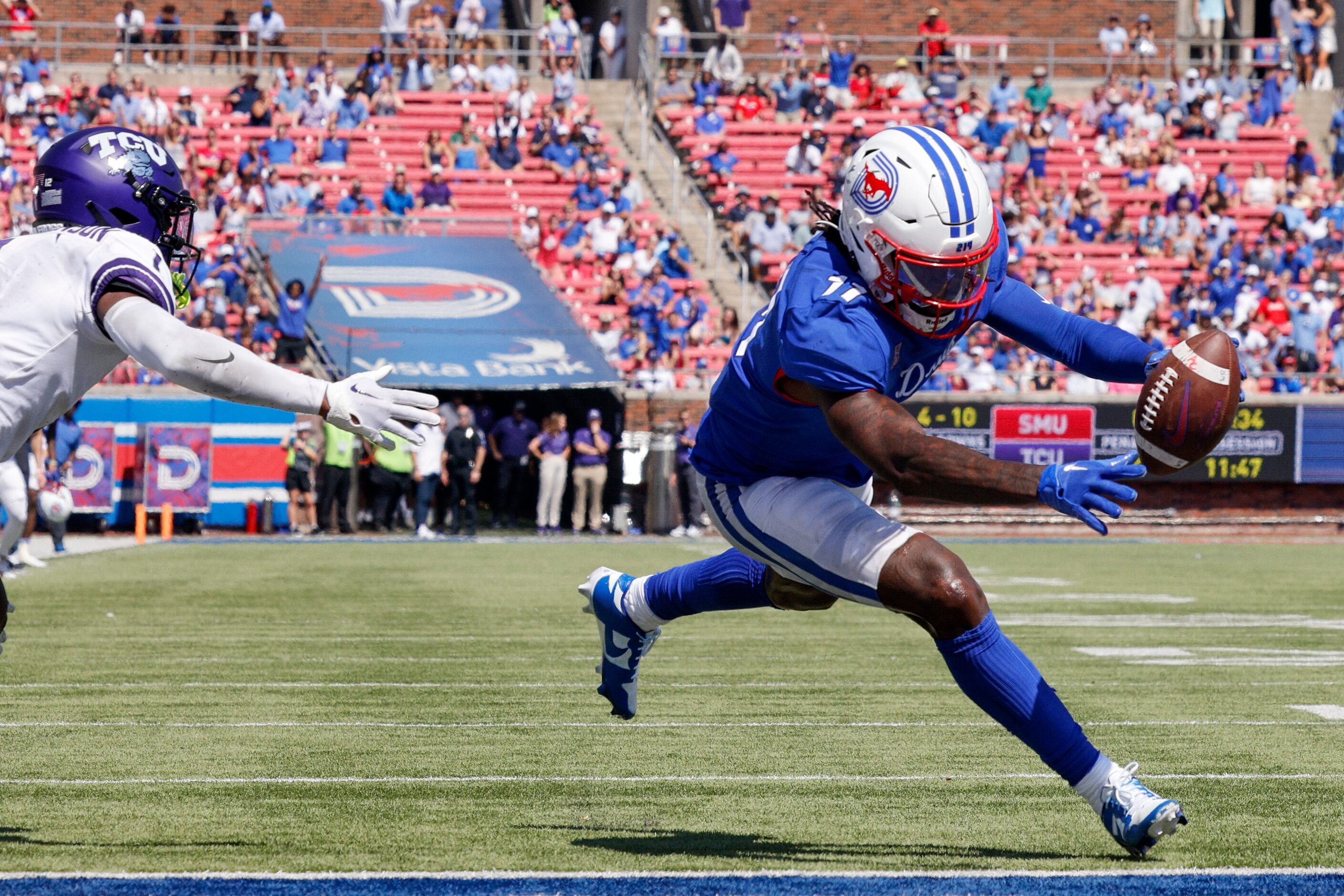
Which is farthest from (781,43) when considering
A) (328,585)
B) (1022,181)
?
(328,585)

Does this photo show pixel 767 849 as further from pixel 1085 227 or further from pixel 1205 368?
pixel 1085 227

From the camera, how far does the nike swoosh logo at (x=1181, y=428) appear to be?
4137 millimetres

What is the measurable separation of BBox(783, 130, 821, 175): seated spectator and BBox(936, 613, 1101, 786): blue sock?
21.6 metres

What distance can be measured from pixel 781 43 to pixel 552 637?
21298 mm

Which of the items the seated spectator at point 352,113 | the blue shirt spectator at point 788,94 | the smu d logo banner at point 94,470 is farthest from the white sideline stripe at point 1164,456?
the blue shirt spectator at point 788,94

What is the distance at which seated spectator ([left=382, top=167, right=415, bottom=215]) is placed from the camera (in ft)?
78.8

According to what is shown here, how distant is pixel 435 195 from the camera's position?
959 inches

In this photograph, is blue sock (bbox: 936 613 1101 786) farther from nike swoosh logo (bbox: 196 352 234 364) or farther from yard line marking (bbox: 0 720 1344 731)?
yard line marking (bbox: 0 720 1344 731)

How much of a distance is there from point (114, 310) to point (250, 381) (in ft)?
1.27

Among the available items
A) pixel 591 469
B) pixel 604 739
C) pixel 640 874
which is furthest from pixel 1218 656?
pixel 591 469

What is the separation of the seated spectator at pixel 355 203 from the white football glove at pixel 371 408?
2008 centimetres

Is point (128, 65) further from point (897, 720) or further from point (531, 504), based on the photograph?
point (897, 720)

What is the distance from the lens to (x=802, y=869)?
4.18 m

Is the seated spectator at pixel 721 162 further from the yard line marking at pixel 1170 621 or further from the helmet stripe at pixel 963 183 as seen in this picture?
the helmet stripe at pixel 963 183
